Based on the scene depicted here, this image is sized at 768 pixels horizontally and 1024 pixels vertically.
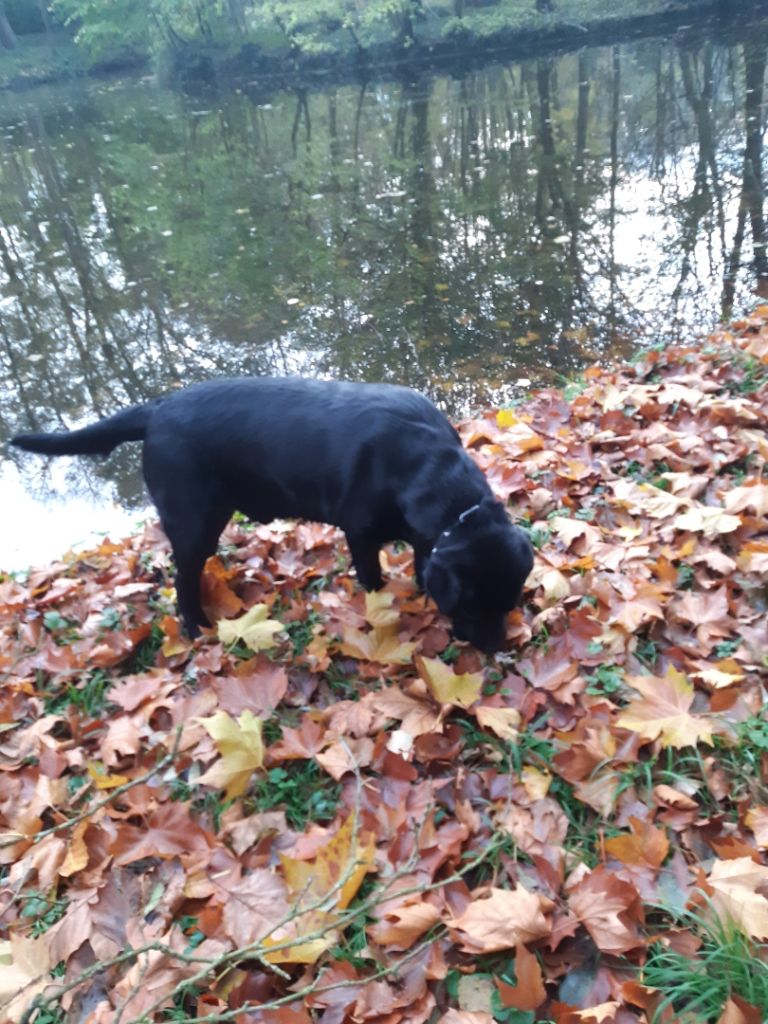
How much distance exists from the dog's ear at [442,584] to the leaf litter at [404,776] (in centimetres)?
24

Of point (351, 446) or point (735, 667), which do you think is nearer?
point (735, 667)

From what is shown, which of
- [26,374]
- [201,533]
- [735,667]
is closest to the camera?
[735,667]

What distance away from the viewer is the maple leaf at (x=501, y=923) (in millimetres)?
1842

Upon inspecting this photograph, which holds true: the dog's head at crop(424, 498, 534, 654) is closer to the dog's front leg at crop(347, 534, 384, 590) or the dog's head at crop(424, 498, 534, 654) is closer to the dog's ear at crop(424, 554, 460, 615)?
the dog's ear at crop(424, 554, 460, 615)

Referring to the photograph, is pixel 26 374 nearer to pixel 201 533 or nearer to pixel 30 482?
pixel 30 482

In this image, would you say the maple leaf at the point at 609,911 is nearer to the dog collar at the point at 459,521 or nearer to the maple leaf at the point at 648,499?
the dog collar at the point at 459,521

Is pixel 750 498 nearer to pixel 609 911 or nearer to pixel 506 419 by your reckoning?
pixel 506 419

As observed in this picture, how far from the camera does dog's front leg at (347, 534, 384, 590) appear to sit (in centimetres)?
307

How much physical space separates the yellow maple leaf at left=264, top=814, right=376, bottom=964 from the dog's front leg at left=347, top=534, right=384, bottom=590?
115cm

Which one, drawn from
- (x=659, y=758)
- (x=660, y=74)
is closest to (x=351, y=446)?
(x=659, y=758)

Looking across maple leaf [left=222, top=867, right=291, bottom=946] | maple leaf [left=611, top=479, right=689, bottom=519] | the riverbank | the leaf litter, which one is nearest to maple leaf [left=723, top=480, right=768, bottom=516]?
the leaf litter

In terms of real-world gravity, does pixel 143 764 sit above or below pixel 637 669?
below

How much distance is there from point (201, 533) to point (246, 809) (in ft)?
3.98

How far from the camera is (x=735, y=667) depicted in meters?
2.44
